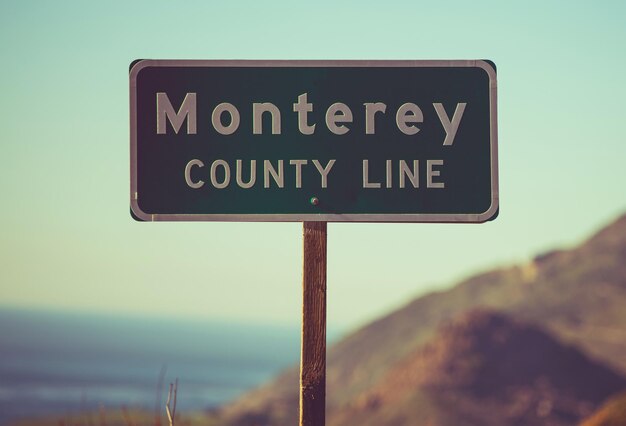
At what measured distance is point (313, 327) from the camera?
503 centimetres

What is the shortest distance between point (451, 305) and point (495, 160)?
66862 millimetres

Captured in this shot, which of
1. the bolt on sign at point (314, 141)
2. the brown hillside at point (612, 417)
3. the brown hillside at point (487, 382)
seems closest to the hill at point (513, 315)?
the brown hillside at point (487, 382)

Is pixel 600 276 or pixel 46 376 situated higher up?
pixel 600 276

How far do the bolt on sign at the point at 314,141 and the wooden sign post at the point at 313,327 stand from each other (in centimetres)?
13

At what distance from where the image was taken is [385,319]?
230 ft

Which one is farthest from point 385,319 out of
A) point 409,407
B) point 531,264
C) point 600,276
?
point 409,407

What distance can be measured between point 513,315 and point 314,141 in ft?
201

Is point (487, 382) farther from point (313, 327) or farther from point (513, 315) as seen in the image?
point (313, 327)

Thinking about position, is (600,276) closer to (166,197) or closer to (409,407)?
(409,407)

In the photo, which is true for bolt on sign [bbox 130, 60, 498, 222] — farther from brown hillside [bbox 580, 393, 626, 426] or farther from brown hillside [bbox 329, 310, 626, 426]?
brown hillside [bbox 329, 310, 626, 426]

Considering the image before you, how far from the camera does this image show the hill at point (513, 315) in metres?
59.2

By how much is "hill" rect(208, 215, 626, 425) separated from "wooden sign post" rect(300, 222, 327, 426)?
168 feet

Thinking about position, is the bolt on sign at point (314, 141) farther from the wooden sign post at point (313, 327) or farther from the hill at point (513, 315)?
the hill at point (513, 315)

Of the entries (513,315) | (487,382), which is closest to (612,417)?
(487,382)
